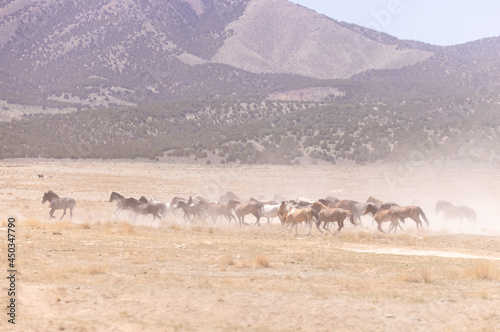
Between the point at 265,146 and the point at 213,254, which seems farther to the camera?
the point at 265,146

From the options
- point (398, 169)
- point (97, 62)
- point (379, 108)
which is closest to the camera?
point (398, 169)

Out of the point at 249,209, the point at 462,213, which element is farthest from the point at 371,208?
the point at 462,213

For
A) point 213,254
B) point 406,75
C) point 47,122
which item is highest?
point 406,75

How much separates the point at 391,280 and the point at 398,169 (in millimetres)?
53120

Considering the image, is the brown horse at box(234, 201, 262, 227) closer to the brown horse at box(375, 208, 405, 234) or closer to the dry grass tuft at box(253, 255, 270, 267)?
the brown horse at box(375, 208, 405, 234)

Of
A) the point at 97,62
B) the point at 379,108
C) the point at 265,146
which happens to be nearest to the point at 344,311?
the point at 265,146

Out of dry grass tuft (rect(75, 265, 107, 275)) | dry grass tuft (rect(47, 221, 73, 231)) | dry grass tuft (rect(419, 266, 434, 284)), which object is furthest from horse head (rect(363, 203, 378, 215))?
dry grass tuft (rect(75, 265, 107, 275))

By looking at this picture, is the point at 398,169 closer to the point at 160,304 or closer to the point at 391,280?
the point at 391,280

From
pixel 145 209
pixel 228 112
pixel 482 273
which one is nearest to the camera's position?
pixel 482 273

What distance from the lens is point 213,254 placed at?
18.2 meters

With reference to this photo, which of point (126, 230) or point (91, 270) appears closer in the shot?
point (91, 270)

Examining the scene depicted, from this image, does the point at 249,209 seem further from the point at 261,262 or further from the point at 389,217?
the point at 261,262

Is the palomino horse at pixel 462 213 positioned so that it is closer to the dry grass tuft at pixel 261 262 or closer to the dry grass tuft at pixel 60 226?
the dry grass tuft at pixel 261 262

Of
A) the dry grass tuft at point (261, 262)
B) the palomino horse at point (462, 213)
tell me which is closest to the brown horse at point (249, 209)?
the palomino horse at point (462, 213)
